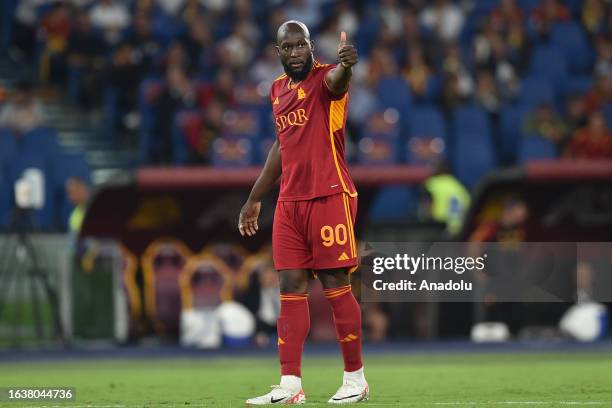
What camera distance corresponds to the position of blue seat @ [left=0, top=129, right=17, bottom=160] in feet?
58.5

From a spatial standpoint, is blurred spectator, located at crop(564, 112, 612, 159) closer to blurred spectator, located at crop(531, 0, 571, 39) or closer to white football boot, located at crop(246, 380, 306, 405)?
blurred spectator, located at crop(531, 0, 571, 39)

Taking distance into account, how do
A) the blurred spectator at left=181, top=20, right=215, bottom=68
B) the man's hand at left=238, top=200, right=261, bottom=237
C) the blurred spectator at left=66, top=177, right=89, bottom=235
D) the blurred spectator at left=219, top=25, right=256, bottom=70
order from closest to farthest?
the man's hand at left=238, top=200, right=261, bottom=237
the blurred spectator at left=66, top=177, right=89, bottom=235
the blurred spectator at left=219, top=25, right=256, bottom=70
the blurred spectator at left=181, top=20, right=215, bottom=68

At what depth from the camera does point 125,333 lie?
15.1 metres

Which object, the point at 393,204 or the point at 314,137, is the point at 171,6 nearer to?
the point at 393,204

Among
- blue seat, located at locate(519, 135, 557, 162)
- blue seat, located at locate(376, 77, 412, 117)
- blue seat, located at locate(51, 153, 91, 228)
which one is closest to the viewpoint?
blue seat, located at locate(51, 153, 91, 228)

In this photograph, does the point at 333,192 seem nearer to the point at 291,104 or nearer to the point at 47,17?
the point at 291,104

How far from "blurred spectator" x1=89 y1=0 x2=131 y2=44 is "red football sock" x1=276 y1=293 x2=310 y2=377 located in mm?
13057

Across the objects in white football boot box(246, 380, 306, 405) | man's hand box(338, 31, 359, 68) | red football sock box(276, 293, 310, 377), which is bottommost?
white football boot box(246, 380, 306, 405)

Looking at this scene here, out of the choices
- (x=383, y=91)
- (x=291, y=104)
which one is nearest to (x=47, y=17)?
(x=383, y=91)

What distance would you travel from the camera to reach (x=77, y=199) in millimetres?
15844

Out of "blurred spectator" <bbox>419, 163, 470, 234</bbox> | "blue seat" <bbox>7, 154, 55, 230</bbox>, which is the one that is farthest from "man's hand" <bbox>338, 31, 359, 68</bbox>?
"blue seat" <bbox>7, 154, 55, 230</bbox>

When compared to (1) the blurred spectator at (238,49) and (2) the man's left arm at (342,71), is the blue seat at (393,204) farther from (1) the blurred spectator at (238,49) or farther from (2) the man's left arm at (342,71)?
(2) the man's left arm at (342,71)

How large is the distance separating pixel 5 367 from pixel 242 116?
6616 millimetres

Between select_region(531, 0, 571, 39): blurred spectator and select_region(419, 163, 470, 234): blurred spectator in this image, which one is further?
select_region(531, 0, 571, 39): blurred spectator
